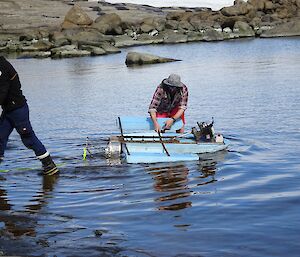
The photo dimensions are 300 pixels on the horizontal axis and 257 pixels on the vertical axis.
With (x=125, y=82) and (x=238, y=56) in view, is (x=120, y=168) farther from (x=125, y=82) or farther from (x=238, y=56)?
(x=238, y=56)

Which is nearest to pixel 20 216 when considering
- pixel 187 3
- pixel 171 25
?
pixel 171 25

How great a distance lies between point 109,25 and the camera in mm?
59906

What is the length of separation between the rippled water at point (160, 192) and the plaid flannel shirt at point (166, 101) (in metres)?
1.20

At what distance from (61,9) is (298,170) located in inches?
3010

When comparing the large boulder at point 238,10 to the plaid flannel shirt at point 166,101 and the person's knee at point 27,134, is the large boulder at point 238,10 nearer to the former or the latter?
the plaid flannel shirt at point 166,101

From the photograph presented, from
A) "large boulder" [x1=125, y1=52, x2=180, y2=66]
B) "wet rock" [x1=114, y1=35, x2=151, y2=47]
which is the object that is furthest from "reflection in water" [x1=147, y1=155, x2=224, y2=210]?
"wet rock" [x1=114, y1=35, x2=151, y2=47]

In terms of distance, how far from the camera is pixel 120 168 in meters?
9.58

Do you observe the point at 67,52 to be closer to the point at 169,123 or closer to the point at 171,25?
the point at 171,25

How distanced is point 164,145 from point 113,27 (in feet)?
168

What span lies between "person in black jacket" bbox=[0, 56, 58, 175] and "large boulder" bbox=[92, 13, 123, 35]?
50.0 metres

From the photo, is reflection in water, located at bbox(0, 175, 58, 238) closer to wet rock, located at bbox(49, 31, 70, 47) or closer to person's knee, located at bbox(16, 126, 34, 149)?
person's knee, located at bbox(16, 126, 34, 149)

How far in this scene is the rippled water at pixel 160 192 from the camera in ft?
19.2

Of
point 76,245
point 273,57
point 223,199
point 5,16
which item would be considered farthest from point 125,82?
point 5,16

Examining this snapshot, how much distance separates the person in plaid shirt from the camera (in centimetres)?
1094
